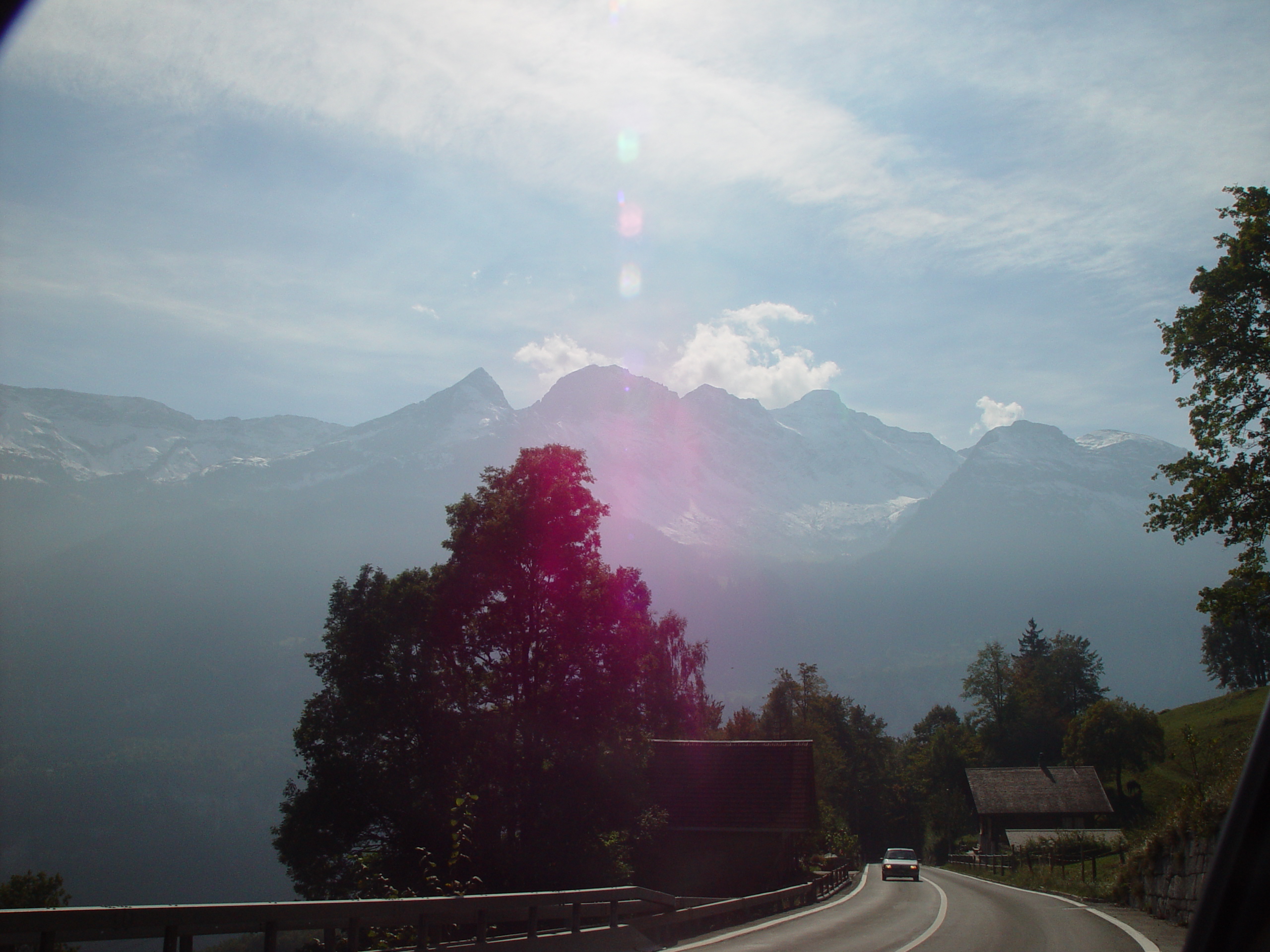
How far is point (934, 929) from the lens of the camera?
14.7 meters

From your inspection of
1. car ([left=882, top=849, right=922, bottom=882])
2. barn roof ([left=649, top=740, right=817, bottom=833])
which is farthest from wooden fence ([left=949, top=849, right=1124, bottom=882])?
barn roof ([left=649, top=740, right=817, bottom=833])

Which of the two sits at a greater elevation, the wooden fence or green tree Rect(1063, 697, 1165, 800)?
green tree Rect(1063, 697, 1165, 800)

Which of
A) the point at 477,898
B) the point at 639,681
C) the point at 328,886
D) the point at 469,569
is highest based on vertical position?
the point at 469,569

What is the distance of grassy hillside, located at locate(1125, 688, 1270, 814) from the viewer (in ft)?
184

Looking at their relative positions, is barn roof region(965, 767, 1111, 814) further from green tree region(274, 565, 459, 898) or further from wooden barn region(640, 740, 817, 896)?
green tree region(274, 565, 459, 898)

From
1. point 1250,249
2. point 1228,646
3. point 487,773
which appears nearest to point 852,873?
point 487,773

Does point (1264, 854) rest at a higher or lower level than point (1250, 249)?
lower

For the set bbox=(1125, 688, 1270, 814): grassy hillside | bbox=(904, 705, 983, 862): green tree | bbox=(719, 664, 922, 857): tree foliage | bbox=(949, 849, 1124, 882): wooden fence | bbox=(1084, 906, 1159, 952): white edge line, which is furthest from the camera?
bbox=(904, 705, 983, 862): green tree

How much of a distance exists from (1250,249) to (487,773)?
19.8 m

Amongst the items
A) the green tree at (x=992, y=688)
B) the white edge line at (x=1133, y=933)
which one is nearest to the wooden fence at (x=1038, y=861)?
the white edge line at (x=1133, y=933)

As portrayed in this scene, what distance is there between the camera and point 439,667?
2242cm

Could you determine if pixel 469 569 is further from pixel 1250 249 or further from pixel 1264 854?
pixel 1264 854

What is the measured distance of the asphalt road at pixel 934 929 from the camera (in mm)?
11789

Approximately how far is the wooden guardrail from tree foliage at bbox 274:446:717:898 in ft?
28.7
